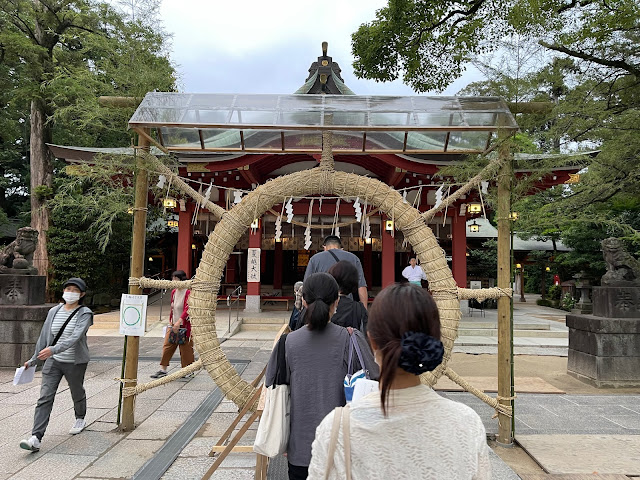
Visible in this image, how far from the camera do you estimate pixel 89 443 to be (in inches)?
152

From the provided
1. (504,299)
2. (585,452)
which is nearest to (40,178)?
(504,299)

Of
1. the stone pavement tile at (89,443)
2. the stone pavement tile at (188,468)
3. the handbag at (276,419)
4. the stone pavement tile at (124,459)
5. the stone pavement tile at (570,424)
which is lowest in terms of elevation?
the stone pavement tile at (570,424)

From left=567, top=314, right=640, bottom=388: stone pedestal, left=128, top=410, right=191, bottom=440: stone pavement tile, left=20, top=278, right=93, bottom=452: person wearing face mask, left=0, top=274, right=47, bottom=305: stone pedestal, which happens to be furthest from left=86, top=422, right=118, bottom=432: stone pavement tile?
left=567, top=314, right=640, bottom=388: stone pedestal

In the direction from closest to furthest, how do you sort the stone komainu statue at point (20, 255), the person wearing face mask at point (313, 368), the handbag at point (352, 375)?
the handbag at point (352, 375)
the person wearing face mask at point (313, 368)
the stone komainu statue at point (20, 255)

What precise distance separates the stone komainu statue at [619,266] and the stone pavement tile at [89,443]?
23.1 ft

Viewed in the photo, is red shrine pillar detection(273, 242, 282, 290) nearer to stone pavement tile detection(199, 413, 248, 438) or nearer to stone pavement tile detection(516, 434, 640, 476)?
stone pavement tile detection(199, 413, 248, 438)

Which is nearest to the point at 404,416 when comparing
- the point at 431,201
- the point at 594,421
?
the point at 594,421

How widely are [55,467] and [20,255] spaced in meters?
5.16

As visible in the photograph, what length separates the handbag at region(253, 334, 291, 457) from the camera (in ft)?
7.23

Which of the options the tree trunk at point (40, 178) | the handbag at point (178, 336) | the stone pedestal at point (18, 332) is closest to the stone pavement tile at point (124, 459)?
the handbag at point (178, 336)

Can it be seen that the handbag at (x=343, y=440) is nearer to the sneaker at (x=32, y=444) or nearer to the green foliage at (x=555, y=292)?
the sneaker at (x=32, y=444)

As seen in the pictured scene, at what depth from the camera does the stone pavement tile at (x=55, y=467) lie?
10.6ft

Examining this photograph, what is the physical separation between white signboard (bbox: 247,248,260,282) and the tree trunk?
281 inches

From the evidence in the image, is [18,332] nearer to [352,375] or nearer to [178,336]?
[178,336]
